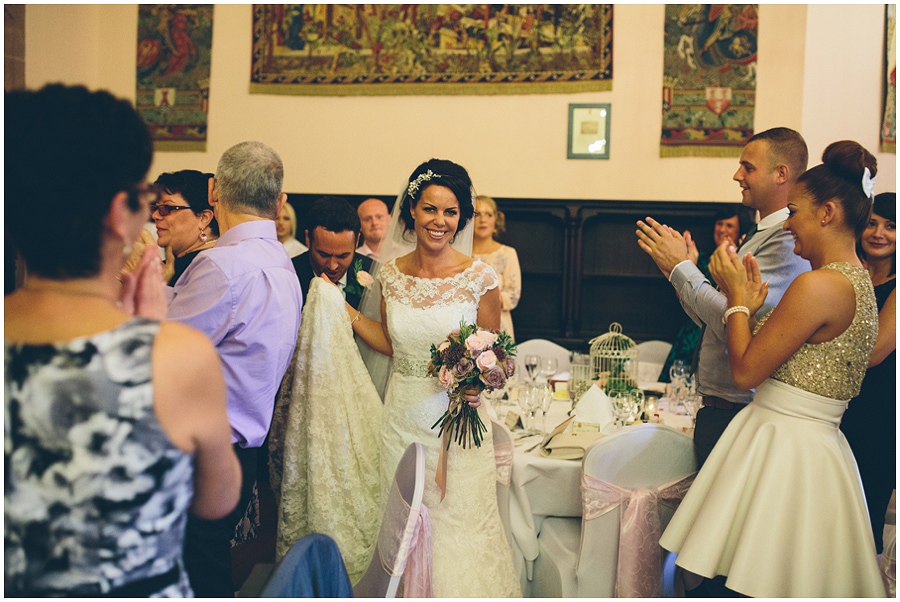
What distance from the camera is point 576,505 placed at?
2701mm

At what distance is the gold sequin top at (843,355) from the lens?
203cm

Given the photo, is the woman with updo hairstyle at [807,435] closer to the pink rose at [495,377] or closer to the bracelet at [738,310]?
the bracelet at [738,310]

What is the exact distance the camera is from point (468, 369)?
7.95ft

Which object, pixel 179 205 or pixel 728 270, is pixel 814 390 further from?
pixel 179 205

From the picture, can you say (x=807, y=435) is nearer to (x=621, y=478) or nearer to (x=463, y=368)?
(x=621, y=478)

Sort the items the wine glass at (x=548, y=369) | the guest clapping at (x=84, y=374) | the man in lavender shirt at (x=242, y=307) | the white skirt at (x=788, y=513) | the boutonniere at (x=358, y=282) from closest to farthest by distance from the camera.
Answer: the guest clapping at (x=84, y=374) → the white skirt at (x=788, y=513) → the man in lavender shirt at (x=242, y=307) → the boutonniere at (x=358, y=282) → the wine glass at (x=548, y=369)

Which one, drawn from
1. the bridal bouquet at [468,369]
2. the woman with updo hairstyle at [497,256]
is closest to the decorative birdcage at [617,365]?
the bridal bouquet at [468,369]

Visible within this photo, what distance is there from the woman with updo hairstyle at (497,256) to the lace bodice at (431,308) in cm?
253

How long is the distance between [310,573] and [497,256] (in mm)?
4221

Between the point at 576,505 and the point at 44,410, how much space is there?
6.79ft

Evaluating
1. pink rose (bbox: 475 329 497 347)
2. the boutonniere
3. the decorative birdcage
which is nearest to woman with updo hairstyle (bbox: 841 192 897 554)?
the decorative birdcage

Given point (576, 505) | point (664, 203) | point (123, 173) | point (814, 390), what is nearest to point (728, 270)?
point (814, 390)

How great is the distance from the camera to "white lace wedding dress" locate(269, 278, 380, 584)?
2.68m

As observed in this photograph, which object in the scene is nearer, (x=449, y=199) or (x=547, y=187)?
(x=449, y=199)
